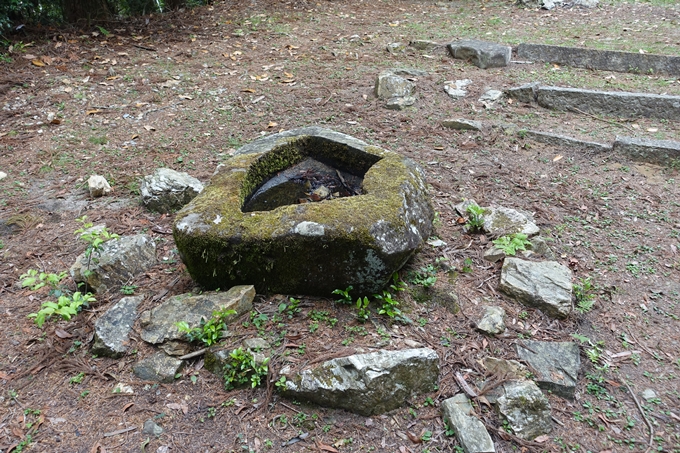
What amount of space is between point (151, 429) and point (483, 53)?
6.54m

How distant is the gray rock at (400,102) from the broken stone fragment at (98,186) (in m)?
3.31

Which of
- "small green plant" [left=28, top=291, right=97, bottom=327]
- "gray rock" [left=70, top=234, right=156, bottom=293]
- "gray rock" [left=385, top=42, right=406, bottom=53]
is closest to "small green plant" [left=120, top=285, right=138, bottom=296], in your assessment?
"gray rock" [left=70, top=234, right=156, bottom=293]

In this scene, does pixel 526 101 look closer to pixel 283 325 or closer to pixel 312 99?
pixel 312 99

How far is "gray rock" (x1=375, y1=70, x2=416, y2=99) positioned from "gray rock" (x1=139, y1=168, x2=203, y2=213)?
2941mm

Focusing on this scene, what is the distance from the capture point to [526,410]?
2357 mm

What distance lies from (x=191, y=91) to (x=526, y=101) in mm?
4418

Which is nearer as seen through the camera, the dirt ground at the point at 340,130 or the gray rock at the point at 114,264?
the dirt ground at the point at 340,130

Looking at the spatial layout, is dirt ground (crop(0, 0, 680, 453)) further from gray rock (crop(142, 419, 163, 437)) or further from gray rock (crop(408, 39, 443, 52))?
gray rock (crop(408, 39, 443, 52))

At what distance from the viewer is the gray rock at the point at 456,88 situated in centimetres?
600

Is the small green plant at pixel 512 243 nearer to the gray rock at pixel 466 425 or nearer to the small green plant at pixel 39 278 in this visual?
the gray rock at pixel 466 425

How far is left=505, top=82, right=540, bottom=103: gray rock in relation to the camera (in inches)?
231

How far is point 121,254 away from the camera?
314cm

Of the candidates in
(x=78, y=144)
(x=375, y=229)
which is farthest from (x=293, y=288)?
(x=78, y=144)

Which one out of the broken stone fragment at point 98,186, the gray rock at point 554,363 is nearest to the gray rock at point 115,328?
the broken stone fragment at point 98,186
